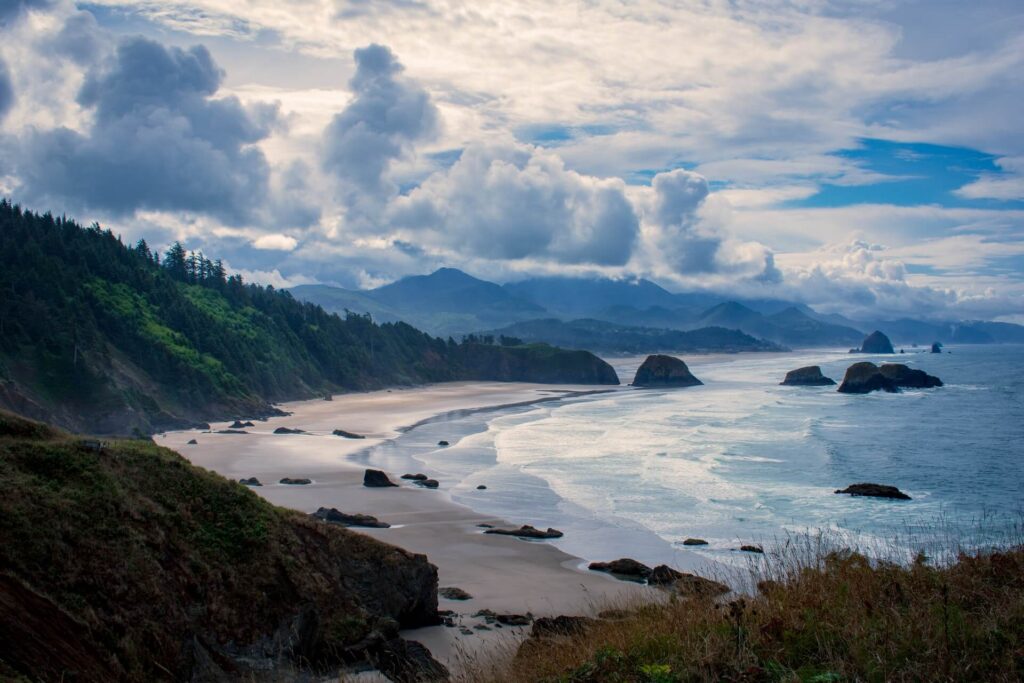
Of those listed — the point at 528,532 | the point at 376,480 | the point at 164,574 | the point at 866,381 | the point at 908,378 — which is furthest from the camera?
the point at 908,378

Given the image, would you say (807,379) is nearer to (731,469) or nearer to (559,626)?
(731,469)

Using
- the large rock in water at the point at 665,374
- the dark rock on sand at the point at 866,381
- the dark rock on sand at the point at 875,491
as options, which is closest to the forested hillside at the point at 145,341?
the large rock in water at the point at 665,374

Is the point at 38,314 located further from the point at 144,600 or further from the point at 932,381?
the point at 932,381

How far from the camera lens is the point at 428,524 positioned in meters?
26.6

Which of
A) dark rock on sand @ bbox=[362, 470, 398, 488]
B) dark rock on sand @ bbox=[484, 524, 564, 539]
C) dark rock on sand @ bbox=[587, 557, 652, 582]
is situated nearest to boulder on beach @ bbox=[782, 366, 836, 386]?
dark rock on sand @ bbox=[362, 470, 398, 488]

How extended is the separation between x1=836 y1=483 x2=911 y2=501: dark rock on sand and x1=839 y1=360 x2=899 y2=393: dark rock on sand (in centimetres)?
6207

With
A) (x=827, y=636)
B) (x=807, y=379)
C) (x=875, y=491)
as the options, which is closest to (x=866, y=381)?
(x=807, y=379)

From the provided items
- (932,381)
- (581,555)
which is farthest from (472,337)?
(581,555)

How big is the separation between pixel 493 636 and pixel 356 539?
315 cm

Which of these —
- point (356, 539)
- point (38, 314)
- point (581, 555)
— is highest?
point (38, 314)

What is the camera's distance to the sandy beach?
1645 cm

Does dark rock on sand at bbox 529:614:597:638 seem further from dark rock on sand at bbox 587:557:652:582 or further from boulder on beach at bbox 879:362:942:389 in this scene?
boulder on beach at bbox 879:362:942:389

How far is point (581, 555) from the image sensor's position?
74.8ft

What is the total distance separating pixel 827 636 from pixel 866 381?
9086 centimetres
